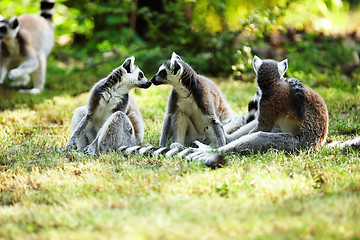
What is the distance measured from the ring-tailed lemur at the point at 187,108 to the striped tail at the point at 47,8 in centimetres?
580

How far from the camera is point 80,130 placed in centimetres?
451

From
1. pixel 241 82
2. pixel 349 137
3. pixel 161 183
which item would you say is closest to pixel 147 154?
pixel 161 183

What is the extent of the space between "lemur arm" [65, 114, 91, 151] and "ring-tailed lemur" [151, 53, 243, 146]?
0.84 m

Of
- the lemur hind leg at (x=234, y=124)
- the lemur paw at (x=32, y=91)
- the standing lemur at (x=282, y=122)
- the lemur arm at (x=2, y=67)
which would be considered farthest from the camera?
the lemur paw at (x=32, y=91)

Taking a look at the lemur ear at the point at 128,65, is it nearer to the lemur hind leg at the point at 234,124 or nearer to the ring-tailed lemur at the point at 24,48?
the lemur hind leg at the point at 234,124

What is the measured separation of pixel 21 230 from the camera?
261 cm

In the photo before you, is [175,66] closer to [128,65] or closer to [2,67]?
[128,65]

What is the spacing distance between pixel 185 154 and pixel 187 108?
0.73 m

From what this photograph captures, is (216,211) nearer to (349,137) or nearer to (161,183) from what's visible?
(161,183)

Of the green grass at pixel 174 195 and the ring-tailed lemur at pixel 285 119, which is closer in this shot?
the green grass at pixel 174 195

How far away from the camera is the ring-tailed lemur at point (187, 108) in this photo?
14.6ft

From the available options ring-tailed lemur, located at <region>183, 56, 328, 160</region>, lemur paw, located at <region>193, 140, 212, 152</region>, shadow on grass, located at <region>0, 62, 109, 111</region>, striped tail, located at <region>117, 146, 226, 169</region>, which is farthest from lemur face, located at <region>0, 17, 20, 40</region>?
ring-tailed lemur, located at <region>183, 56, 328, 160</region>

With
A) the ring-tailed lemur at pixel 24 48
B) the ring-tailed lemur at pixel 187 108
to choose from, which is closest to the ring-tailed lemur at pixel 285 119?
the ring-tailed lemur at pixel 187 108

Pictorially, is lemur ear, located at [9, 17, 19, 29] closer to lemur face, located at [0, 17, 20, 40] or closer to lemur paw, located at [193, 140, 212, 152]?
lemur face, located at [0, 17, 20, 40]
